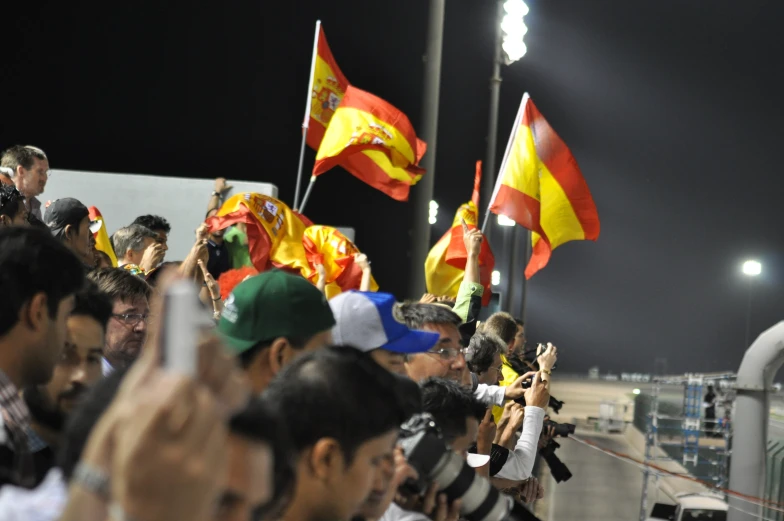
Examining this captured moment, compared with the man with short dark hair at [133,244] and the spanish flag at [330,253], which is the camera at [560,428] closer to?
the spanish flag at [330,253]

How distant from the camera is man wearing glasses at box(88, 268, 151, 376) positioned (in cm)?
417

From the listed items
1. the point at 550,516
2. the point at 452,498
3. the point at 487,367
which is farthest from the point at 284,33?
the point at 452,498

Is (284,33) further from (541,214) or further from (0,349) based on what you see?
(0,349)

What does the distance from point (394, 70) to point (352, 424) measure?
536 inches

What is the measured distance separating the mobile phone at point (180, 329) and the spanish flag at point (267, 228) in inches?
289

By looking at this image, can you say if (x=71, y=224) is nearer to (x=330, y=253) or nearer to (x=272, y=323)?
(x=272, y=323)

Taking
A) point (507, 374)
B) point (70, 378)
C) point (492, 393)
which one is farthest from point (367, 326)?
point (507, 374)

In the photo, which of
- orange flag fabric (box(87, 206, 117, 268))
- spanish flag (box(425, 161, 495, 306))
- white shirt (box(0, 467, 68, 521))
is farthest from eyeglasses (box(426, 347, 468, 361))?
spanish flag (box(425, 161, 495, 306))

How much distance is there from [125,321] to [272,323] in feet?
3.83

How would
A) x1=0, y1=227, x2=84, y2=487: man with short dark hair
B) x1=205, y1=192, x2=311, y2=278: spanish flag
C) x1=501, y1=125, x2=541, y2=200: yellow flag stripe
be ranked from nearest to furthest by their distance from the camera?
1. x1=0, y1=227, x2=84, y2=487: man with short dark hair
2. x1=205, y1=192, x2=311, y2=278: spanish flag
3. x1=501, y1=125, x2=541, y2=200: yellow flag stripe

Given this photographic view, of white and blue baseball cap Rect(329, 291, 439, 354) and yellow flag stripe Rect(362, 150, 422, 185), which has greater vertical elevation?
yellow flag stripe Rect(362, 150, 422, 185)

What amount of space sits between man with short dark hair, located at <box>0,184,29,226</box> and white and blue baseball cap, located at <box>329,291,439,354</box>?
206cm

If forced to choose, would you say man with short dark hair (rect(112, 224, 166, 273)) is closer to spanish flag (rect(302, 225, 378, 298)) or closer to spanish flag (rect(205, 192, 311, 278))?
spanish flag (rect(205, 192, 311, 278))

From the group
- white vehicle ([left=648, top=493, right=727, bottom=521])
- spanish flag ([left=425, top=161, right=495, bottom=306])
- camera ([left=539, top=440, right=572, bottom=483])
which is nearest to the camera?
camera ([left=539, top=440, right=572, bottom=483])
